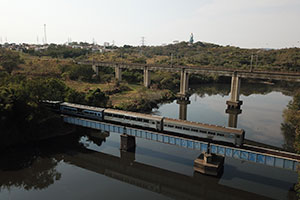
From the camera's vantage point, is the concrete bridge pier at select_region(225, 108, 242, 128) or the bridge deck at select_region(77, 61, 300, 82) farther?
the bridge deck at select_region(77, 61, 300, 82)

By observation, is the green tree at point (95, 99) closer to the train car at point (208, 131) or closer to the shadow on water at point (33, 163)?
the shadow on water at point (33, 163)

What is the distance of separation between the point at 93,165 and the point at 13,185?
422 inches

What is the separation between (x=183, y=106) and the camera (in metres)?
79.0

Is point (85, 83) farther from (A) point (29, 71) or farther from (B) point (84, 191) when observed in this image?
(B) point (84, 191)

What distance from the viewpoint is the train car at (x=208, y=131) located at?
33312 mm

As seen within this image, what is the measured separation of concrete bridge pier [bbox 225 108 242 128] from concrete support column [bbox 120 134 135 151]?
27645 millimetres

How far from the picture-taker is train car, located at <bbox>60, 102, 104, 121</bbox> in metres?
43.3

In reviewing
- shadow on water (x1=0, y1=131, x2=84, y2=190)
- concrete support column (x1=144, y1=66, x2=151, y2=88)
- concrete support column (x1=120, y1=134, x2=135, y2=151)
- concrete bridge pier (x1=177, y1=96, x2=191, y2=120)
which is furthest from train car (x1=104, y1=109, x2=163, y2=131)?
concrete support column (x1=144, y1=66, x2=151, y2=88)

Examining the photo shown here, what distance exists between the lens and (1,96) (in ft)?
132

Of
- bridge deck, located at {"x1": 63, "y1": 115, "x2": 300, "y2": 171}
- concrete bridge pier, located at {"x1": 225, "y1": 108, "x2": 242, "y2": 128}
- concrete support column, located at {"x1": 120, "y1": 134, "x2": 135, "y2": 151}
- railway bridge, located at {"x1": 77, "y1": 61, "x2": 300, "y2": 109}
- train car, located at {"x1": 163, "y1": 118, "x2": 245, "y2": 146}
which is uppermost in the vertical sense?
railway bridge, located at {"x1": 77, "y1": 61, "x2": 300, "y2": 109}

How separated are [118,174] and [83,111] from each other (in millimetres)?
13872

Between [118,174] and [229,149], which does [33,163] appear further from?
[229,149]

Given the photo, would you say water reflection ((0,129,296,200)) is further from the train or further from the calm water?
the train

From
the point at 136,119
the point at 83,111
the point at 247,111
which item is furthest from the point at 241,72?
the point at 83,111
